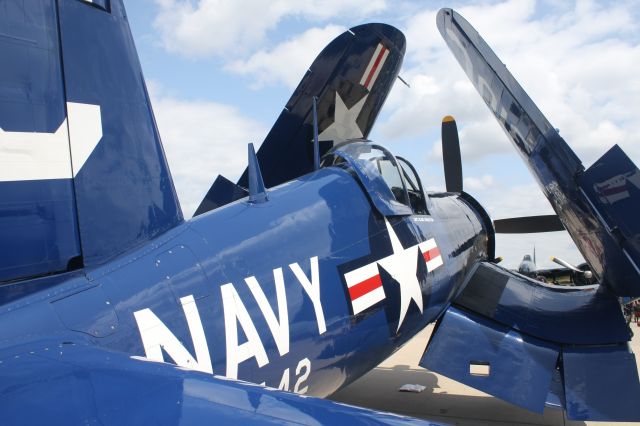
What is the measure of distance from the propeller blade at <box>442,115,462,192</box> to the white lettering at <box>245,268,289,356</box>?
7.19 meters

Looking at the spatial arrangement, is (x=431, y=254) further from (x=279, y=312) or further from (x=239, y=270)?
(x=239, y=270)

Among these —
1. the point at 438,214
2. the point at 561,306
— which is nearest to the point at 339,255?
the point at 438,214

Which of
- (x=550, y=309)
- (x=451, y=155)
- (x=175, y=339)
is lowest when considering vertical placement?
(x=550, y=309)

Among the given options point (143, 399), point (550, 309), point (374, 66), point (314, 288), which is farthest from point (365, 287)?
point (374, 66)

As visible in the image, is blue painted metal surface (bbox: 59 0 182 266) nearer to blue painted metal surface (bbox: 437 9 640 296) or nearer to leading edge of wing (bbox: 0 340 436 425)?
leading edge of wing (bbox: 0 340 436 425)

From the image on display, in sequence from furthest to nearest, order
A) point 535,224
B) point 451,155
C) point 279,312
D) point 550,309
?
point 535,224, point 451,155, point 550,309, point 279,312

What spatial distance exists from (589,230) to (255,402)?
5008mm

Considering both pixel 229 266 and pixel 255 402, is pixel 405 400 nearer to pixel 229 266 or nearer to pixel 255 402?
pixel 229 266

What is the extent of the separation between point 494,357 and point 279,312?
330 cm

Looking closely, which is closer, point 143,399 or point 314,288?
point 143,399

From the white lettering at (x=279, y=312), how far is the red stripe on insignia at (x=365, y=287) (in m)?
0.79

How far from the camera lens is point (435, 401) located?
7.66 metres

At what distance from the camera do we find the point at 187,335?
2.68 metres

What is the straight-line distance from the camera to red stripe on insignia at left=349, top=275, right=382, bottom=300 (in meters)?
4.05
